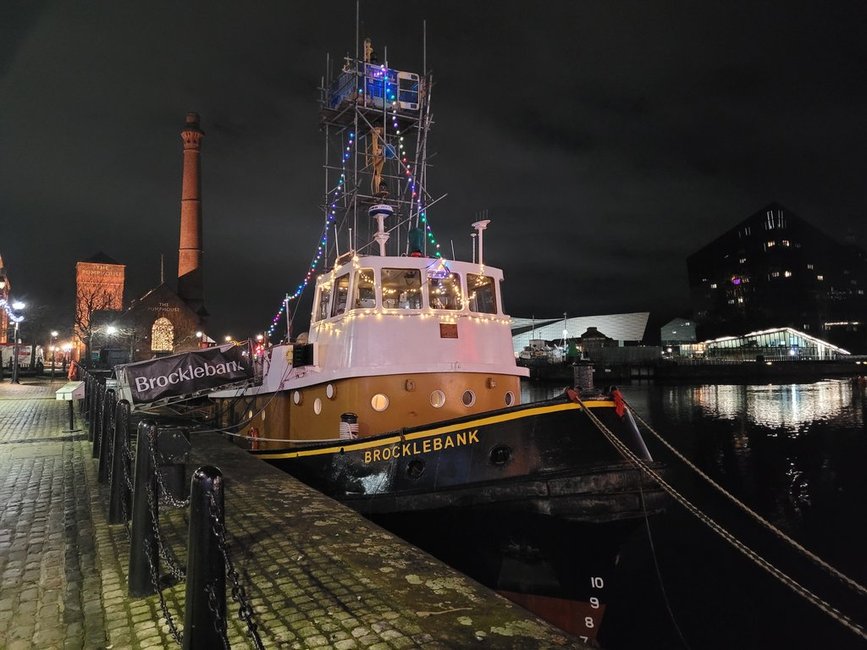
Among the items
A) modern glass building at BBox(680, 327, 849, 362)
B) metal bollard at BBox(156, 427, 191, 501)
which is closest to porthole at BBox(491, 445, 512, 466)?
metal bollard at BBox(156, 427, 191, 501)

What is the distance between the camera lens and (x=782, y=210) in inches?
5015

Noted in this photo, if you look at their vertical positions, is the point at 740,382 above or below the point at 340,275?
below

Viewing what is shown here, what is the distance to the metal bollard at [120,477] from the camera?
6027 mm

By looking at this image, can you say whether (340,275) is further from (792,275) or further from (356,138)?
(792,275)

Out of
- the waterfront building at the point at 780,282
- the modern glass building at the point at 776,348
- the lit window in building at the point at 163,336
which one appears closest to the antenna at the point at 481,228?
the lit window in building at the point at 163,336

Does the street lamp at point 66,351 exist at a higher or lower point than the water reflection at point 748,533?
higher

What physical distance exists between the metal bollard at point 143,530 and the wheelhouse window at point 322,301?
21.0 feet

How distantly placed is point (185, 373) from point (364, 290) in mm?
5940

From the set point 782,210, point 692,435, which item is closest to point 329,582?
point 692,435

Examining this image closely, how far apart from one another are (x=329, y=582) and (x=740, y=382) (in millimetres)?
73069

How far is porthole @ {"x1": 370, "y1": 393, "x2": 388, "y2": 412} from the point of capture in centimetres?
871

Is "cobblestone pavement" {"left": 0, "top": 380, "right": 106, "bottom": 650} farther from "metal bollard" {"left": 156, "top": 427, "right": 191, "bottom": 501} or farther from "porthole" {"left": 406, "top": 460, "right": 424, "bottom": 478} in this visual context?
"porthole" {"left": 406, "top": 460, "right": 424, "bottom": 478}

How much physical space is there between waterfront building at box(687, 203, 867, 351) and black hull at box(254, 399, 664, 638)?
120 metres

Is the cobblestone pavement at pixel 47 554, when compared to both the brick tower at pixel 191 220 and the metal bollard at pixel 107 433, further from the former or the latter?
the brick tower at pixel 191 220
